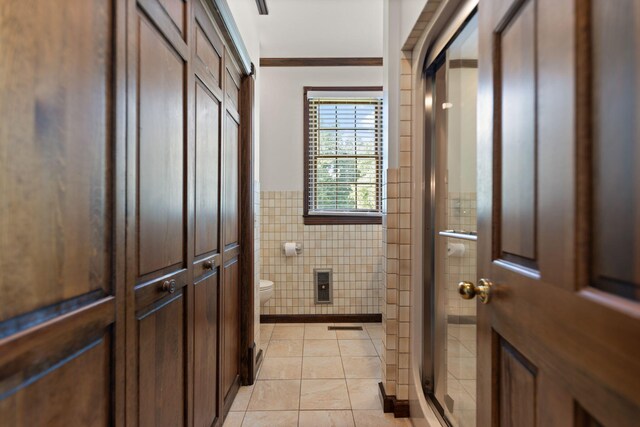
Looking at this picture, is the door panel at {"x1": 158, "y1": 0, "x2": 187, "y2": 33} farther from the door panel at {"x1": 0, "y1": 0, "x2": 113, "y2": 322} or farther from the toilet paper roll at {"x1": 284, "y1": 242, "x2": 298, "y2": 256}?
the toilet paper roll at {"x1": 284, "y1": 242, "x2": 298, "y2": 256}

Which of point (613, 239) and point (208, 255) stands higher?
point (613, 239)

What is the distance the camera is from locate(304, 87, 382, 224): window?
335 cm

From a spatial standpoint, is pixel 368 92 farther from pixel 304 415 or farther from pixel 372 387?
pixel 304 415

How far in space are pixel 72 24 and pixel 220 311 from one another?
4.41ft

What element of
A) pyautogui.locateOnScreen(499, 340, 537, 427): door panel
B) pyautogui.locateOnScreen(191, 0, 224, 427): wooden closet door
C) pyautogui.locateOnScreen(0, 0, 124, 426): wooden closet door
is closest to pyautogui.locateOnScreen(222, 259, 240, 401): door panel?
pyautogui.locateOnScreen(191, 0, 224, 427): wooden closet door

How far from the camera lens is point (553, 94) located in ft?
1.88

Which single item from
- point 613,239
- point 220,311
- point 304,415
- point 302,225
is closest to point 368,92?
point 302,225

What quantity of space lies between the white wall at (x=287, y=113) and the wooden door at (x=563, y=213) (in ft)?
8.57

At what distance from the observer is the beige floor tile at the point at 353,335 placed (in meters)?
2.88

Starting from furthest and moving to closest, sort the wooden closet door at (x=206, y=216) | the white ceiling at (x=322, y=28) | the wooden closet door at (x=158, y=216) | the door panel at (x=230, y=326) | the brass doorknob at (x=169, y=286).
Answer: the white ceiling at (x=322, y=28), the door panel at (x=230, y=326), the wooden closet door at (x=206, y=216), the brass doorknob at (x=169, y=286), the wooden closet door at (x=158, y=216)

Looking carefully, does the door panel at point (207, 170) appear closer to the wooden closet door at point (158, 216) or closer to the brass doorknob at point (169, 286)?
the wooden closet door at point (158, 216)

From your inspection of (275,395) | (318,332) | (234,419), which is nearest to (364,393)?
(275,395)

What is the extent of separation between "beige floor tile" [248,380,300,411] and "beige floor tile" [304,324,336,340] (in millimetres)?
777

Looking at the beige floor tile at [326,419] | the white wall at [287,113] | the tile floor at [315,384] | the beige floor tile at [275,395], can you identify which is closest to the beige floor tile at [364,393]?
the tile floor at [315,384]
